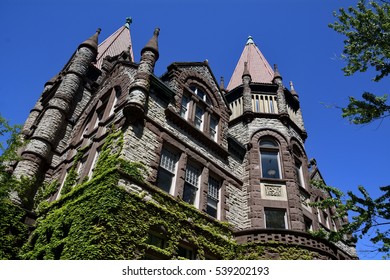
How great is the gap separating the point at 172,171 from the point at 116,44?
30.0 metres

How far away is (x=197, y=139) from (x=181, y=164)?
228cm

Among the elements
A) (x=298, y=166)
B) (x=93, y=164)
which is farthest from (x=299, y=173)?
(x=93, y=164)

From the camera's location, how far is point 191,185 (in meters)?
14.9

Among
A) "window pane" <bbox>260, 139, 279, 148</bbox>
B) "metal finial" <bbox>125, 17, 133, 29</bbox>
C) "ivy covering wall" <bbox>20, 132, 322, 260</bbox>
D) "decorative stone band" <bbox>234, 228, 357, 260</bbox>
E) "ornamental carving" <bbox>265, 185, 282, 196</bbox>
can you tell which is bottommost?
"ivy covering wall" <bbox>20, 132, 322, 260</bbox>

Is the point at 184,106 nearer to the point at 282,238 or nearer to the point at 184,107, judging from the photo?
the point at 184,107

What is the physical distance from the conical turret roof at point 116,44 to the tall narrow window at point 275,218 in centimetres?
2338

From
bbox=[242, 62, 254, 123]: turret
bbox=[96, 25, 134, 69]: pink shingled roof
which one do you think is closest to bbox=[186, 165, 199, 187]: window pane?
bbox=[242, 62, 254, 123]: turret

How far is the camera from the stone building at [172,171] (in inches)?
451

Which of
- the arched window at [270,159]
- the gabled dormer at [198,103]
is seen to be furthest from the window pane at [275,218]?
the gabled dormer at [198,103]

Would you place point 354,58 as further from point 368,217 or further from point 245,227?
point 245,227

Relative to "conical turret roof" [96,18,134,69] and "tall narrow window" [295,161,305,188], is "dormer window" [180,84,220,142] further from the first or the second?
"conical turret roof" [96,18,134,69]

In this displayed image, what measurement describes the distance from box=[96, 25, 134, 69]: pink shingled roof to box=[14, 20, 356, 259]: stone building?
12884 mm

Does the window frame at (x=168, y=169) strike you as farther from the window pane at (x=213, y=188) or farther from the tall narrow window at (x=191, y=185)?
the window pane at (x=213, y=188)

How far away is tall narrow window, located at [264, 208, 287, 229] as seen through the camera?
1688 centimetres
